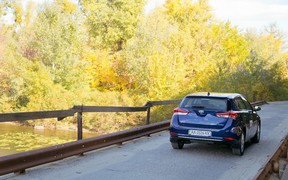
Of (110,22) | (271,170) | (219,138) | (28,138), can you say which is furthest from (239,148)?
(110,22)

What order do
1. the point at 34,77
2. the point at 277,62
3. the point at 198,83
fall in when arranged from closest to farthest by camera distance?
the point at 34,77
the point at 198,83
the point at 277,62

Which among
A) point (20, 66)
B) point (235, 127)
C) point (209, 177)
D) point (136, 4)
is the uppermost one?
point (136, 4)

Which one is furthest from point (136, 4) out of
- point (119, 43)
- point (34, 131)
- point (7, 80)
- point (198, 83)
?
point (34, 131)

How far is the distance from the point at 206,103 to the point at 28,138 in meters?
Answer: 20.1

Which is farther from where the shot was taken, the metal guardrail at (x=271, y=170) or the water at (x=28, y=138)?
the water at (x=28, y=138)

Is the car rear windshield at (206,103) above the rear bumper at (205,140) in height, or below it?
above

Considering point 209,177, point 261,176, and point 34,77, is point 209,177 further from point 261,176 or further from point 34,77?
point 34,77

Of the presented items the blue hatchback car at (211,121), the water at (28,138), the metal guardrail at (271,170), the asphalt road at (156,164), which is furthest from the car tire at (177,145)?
the water at (28,138)

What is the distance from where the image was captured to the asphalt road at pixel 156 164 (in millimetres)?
7250

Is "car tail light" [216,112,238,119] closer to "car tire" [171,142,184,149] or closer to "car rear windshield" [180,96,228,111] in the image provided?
"car rear windshield" [180,96,228,111]

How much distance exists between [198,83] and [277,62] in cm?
1521

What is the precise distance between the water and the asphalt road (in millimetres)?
14097

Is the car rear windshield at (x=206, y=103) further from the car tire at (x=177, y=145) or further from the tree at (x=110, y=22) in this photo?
the tree at (x=110, y=22)

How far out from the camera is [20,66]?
123 feet
